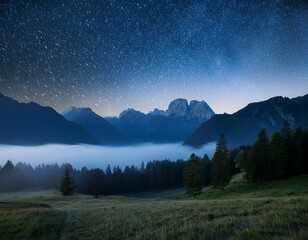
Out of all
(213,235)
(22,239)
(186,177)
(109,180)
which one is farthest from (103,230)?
(109,180)

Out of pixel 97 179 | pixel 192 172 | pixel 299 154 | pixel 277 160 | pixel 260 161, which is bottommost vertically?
pixel 192 172

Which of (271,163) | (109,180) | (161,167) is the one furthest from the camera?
(161,167)

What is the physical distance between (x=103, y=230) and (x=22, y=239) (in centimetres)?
463

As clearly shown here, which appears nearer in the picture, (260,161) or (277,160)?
(277,160)

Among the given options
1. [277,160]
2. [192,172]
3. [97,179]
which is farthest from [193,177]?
[97,179]

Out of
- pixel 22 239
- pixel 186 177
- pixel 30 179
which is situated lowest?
pixel 22 239

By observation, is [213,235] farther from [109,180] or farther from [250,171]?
[109,180]

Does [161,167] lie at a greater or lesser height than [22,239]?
greater

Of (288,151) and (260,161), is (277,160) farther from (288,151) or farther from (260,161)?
(288,151)

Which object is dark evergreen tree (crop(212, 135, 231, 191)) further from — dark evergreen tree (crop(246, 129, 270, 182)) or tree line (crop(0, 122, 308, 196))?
dark evergreen tree (crop(246, 129, 270, 182))

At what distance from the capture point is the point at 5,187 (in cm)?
14162

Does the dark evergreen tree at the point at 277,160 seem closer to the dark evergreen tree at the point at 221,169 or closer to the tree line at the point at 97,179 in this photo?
the dark evergreen tree at the point at 221,169

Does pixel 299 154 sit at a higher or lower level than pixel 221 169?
higher

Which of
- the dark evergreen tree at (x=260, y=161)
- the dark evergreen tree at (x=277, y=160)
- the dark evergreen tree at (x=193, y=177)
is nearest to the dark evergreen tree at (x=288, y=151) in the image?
the dark evergreen tree at (x=277, y=160)
